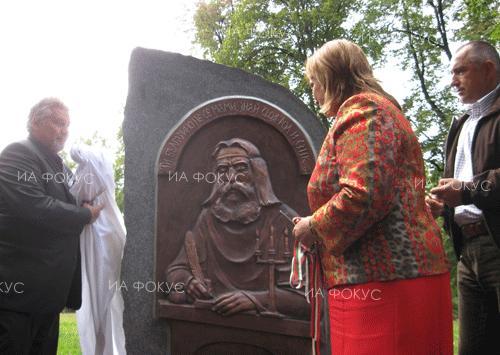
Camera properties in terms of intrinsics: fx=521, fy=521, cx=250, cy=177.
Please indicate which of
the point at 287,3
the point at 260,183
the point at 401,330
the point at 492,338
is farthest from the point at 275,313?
the point at 287,3

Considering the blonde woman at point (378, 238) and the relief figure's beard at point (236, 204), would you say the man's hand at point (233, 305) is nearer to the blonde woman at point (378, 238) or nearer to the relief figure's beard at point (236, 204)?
the relief figure's beard at point (236, 204)

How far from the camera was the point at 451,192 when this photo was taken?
97.3 inches

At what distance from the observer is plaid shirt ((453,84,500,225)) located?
2670 millimetres

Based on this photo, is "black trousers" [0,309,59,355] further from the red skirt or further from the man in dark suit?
the red skirt

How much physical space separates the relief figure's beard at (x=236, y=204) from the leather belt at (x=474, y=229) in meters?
1.36

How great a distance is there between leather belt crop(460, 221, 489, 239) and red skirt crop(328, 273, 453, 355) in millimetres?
880

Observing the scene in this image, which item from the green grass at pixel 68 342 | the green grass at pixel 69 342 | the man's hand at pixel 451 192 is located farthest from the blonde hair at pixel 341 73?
the green grass at pixel 68 342

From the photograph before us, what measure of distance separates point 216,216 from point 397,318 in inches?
76.6

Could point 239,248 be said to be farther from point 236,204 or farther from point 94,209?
point 94,209

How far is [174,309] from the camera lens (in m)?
3.45

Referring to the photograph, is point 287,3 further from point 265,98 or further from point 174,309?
point 174,309

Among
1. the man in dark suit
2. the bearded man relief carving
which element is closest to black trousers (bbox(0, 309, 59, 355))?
the man in dark suit

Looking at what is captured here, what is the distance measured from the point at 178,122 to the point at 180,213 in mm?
659

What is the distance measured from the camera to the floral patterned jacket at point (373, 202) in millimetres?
1771
